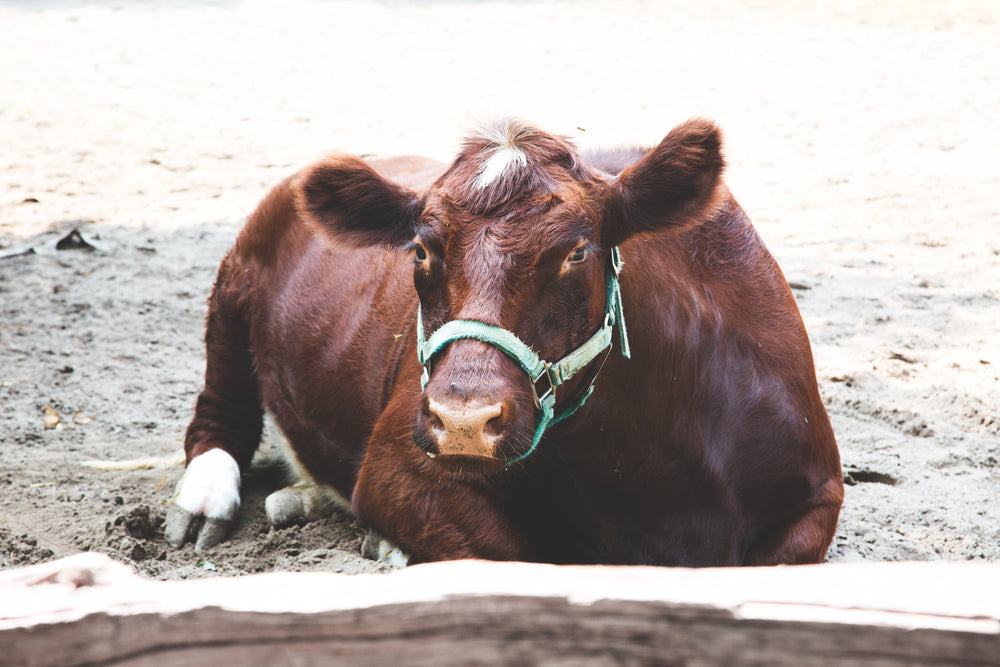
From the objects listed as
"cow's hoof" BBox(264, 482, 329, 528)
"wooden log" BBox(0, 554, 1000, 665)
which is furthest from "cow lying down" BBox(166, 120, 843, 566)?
"wooden log" BBox(0, 554, 1000, 665)

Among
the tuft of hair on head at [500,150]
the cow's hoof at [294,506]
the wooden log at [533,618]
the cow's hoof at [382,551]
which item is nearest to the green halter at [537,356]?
the tuft of hair on head at [500,150]

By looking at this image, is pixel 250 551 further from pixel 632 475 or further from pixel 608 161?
pixel 608 161

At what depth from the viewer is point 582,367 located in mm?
2566

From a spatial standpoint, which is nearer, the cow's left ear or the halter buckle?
the halter buckle

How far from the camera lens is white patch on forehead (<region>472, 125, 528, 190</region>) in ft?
8.49

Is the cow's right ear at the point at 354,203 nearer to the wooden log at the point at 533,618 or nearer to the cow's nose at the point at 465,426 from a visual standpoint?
the cow's nose at the point at 465,426

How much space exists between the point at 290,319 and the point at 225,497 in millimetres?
821

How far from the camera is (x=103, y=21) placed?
1355cm

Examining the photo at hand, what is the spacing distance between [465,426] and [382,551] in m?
1.38

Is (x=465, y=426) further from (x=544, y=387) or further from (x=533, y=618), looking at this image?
(x=533, y=618)

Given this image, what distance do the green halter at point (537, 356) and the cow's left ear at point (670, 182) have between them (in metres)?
0.11

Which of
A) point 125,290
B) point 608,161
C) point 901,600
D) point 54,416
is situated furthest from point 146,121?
point 901,600

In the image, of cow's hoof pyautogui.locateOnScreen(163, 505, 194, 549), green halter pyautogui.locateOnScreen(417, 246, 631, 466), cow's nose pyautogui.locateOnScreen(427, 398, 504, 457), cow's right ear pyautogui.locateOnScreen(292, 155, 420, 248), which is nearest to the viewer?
cow's nose pyautogui.locateOnScreen(427, 398, 504, 457)

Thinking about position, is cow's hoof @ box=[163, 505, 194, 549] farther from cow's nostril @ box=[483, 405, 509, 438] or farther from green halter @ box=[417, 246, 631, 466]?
cow's nostril @ box=[483, 405, 509, 438]
